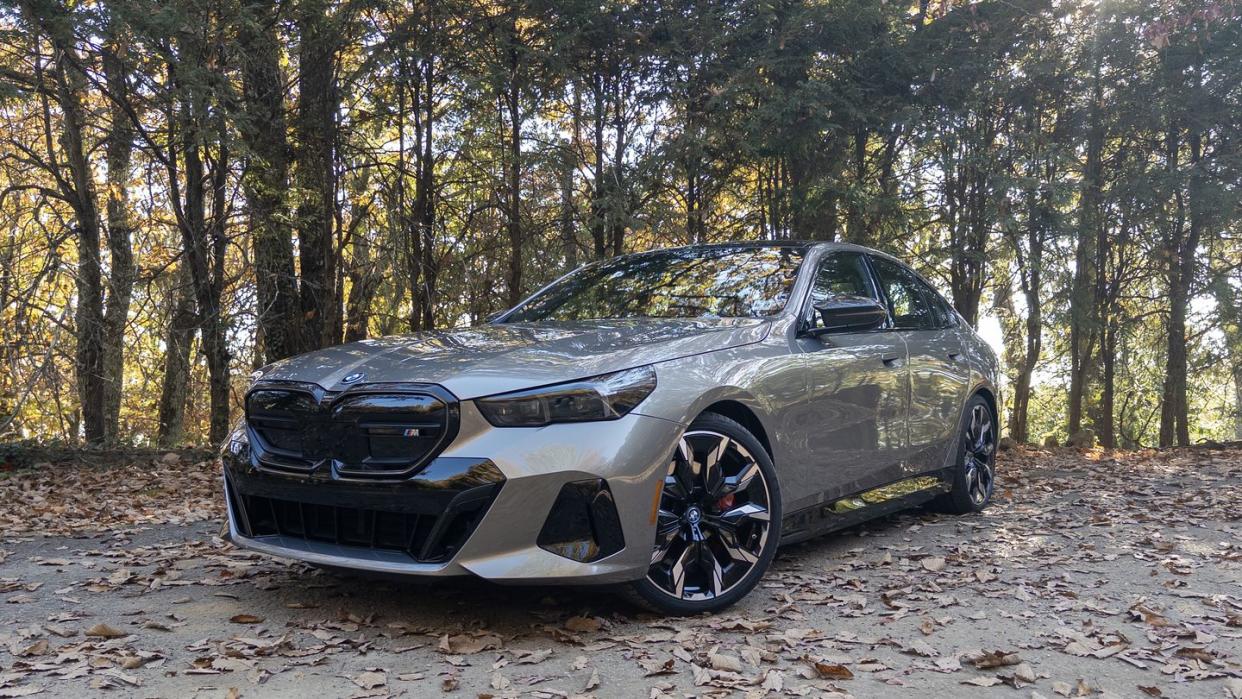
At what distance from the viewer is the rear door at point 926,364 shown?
5508 millimetres

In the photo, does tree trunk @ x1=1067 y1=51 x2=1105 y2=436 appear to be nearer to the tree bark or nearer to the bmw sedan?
the bmw sedan

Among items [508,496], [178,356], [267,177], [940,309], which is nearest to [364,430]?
[508,496]

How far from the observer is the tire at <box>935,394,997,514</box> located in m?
6.14

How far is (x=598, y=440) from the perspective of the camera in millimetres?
3420

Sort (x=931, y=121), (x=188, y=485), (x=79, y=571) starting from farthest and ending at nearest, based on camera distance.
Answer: (x=931, y=121) → (x=188, y=485) → (x=79, y=571)

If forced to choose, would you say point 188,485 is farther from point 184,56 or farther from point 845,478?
point 845,478

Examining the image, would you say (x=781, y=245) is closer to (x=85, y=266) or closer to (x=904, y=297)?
(x=904, y=297)

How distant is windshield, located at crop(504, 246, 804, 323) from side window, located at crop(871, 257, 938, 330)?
2.72ft

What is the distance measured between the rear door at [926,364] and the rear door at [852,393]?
0.15 meters

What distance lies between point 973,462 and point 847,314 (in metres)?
2.48

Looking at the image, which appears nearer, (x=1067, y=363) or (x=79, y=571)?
(x=79, y=571)

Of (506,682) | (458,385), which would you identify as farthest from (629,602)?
(458,385)

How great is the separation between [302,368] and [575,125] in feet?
23.3

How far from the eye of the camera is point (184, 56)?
25.6 ft
